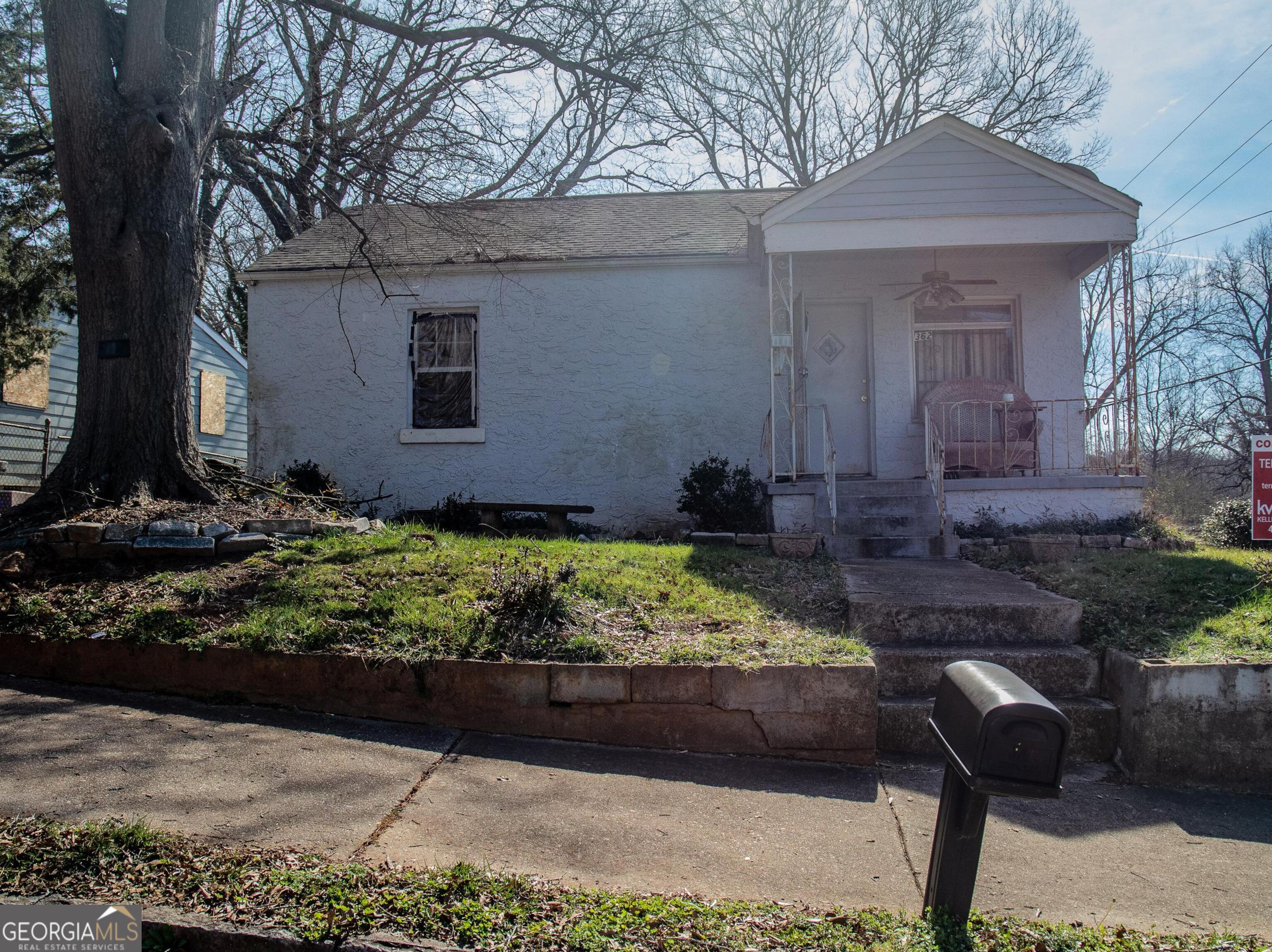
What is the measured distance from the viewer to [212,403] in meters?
19.2

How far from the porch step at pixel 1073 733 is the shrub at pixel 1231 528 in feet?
18.2

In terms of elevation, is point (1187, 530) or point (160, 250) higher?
point (160, 250)

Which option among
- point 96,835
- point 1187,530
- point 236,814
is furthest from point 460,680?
point 1187,530

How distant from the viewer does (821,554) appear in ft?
25.2

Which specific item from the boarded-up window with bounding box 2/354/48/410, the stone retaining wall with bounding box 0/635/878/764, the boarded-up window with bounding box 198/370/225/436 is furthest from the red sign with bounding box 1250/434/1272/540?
the boarded-up window with bounding box 198/370/225/436

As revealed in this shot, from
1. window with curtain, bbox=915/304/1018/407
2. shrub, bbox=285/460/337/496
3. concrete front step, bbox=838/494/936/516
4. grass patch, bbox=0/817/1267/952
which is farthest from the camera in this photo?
window with curtain, bbox=915/304/1018/407

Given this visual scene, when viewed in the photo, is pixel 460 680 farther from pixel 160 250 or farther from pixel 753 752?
pixel 160 250

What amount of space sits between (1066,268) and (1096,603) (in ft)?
20.1

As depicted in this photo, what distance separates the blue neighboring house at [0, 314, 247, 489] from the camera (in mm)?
14570

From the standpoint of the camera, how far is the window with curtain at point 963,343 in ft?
33.8

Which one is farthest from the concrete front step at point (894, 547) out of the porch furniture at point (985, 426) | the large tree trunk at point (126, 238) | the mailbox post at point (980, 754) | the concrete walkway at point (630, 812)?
the large tree trunk at point (126, 238)

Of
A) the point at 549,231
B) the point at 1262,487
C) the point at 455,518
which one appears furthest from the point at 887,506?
the point at 549,231

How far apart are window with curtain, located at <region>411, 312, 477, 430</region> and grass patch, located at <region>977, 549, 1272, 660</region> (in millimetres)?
6856

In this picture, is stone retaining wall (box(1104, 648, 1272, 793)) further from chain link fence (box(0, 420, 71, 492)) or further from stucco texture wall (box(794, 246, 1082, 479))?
chain link fence (box(0, 420, 71, 492))
